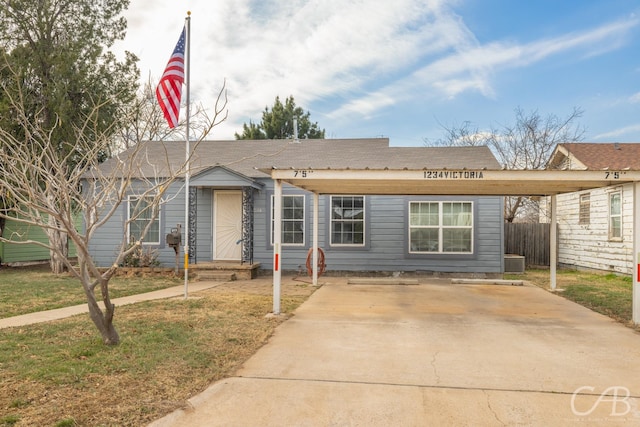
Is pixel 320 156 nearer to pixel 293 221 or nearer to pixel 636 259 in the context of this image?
pixel 293 221

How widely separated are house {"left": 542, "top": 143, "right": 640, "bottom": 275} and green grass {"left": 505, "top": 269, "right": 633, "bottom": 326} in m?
0.62

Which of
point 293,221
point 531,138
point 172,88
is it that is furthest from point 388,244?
point 531,138

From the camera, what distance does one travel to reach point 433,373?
469cm

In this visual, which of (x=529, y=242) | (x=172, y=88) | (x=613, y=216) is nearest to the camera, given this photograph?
(x=172, y=88)

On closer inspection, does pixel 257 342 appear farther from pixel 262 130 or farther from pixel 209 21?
pixel 262 130

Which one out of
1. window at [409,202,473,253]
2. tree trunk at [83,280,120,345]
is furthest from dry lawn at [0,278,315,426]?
window at [409,202,473,253]

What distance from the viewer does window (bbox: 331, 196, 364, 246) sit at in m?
13.7

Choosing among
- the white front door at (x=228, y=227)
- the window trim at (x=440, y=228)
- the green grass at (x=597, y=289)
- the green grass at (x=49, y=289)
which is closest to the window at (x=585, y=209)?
the green grass at (x=597, y=289)

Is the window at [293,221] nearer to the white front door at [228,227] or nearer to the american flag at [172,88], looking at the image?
the white front door at [228,227]

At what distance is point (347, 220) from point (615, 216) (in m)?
8.16

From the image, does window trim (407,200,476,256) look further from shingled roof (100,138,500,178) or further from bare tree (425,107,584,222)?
bare tree (425,107,584,222)

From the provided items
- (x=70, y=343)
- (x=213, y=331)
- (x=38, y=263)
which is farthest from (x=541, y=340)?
(x=38, y=263)

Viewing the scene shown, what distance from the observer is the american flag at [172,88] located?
8609mm

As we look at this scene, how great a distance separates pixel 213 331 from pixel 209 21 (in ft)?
25.0
